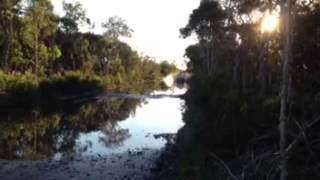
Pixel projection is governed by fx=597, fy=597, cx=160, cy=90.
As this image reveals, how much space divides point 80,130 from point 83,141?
16.8 ft

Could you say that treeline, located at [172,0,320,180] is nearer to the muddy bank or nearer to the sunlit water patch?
the muddy bank

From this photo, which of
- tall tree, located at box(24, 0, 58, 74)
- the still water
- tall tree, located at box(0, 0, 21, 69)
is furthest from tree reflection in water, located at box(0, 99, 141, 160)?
tall tree, located at box(24, 0, 58, 74)

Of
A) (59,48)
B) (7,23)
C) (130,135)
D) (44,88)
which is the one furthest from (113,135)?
(59,48)

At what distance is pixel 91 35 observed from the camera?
84000mm

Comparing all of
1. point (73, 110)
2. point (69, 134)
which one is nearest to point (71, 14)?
point (73, 110)

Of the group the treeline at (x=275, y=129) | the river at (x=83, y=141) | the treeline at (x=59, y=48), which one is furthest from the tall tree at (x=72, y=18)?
the treeline at (x=275, y=129)

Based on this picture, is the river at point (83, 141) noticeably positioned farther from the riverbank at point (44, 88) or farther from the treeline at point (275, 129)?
the treeline at point (275, 129)

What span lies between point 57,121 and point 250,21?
1322 cm

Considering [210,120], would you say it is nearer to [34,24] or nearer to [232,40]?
[232,40]

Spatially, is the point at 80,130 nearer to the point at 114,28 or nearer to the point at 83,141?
the point at 83,141

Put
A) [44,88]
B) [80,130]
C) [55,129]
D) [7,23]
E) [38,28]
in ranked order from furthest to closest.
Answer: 1. [38,28]
2. [7,23]
3. [44,88]
4. [80,130]
5. [55,129]

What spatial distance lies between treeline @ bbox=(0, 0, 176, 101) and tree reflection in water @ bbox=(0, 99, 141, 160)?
17.8ft

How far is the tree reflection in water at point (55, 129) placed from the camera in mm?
24531

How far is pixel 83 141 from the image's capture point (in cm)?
2709
